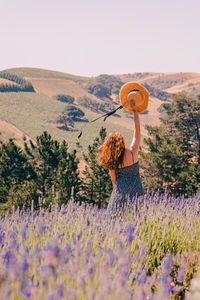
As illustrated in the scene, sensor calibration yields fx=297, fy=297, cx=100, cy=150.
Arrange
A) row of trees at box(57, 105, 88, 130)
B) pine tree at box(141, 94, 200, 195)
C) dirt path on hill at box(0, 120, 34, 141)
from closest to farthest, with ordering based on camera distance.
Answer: pine tree at box(141, 94, 200, 195) < dirt path on hill at box(0, 120, 34, 141) < row of trees at box(57, 105, 88, 130)

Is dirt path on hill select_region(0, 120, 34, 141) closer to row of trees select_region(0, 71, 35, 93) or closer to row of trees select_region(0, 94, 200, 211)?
row of trees select_region(0, 71, 35, 93)

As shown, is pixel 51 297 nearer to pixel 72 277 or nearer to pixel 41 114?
pixel 72 277

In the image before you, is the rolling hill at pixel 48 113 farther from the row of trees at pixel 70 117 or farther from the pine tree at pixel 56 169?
the pine tree at pixel 56 169

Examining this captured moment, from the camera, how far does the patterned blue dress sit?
3.97 m

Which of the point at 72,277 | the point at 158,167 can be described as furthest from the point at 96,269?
the point at 158,167

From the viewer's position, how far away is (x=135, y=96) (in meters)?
4.06

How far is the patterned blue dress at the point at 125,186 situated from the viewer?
13.0ft

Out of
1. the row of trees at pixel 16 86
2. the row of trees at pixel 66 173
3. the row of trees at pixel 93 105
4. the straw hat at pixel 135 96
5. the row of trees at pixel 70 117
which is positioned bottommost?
the row of trees at pixel 66 173

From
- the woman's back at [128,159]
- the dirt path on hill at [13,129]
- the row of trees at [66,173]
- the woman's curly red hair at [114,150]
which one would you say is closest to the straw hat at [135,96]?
the woman's curly red hair at [114,150]

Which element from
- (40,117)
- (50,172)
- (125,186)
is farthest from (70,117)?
(125,186)

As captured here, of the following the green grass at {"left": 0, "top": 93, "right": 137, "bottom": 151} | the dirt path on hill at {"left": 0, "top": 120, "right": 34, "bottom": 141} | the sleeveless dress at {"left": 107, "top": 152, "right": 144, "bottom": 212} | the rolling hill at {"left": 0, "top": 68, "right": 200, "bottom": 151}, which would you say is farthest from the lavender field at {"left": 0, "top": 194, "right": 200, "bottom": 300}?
the dirt path on hill at {"left": 0, "top": 120, "right": 34, "bottom": 141}

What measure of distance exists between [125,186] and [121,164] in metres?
0.31

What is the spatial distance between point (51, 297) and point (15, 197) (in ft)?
49.0

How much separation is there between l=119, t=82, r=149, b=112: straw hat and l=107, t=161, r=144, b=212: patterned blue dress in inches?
31.0
